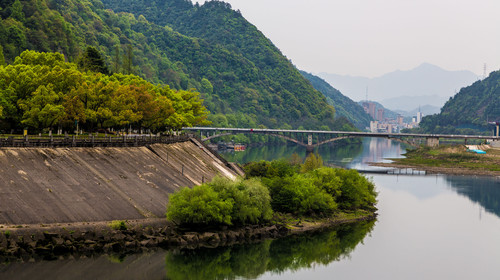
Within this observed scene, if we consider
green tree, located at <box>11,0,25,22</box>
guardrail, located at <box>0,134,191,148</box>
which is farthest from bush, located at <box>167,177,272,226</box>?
green tree, located at <box>11,0,25,22</box>

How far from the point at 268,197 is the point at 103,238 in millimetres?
19828

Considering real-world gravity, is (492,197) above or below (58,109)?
below

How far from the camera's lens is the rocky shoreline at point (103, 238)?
5034cm

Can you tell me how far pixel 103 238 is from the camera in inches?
2167

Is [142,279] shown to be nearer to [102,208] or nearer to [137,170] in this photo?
[102,208]

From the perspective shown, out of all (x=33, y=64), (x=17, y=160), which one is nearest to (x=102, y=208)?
(x=17, y=160)

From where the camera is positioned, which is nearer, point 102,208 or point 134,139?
point 102,208

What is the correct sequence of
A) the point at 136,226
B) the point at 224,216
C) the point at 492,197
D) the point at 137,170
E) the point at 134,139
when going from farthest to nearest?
the point at 492,197 < the point at 134,139 < the point at 137,170 < the point at 224,216 < the point at 136,226

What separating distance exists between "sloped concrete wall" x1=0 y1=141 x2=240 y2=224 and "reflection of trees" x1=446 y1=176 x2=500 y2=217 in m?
52.6

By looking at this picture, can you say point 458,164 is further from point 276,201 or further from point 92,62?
point 276,201

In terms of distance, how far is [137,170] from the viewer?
7362cm

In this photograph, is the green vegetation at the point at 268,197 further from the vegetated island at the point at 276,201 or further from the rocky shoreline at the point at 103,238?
the rocky shoreline at the point at 103,238

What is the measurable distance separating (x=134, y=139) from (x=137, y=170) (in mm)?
12196

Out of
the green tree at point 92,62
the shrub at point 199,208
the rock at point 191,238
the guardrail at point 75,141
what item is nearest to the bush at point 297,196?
the shrub at point 199,208
